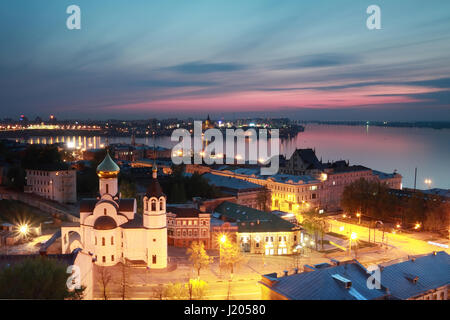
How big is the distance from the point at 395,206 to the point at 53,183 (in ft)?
89.4

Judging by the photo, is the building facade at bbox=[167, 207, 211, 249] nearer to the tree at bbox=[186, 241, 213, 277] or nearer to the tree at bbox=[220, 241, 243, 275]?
the tree at bbox=[220, 241, 243, 275]

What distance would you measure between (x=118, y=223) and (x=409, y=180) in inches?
1888

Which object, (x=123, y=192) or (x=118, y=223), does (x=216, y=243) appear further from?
(x=123, y=192)

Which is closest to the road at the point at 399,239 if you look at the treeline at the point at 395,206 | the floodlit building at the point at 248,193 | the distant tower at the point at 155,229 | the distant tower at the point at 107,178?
the treeline at the point at 395,206

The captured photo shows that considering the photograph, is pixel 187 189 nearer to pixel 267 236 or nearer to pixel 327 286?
pixel 267 236

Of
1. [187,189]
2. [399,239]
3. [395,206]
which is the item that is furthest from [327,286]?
[395,206]

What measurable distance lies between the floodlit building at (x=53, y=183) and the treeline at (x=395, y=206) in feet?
75.0

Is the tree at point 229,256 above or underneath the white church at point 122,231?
underneath

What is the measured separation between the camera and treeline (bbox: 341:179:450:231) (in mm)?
29297

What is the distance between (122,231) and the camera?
20.0 m

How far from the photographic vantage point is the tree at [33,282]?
923 centimetres

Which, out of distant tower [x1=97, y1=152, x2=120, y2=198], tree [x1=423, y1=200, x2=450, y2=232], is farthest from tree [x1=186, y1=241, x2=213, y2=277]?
tree [x1=423, y1=200, x2=450, y2=232]

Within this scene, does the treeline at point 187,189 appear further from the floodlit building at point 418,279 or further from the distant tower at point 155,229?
the floodlit building at point 418,279
